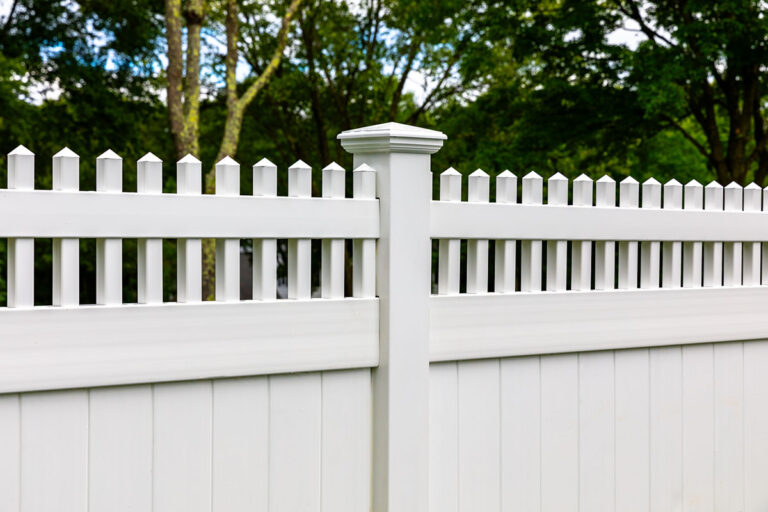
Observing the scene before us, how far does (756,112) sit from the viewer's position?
618 inches

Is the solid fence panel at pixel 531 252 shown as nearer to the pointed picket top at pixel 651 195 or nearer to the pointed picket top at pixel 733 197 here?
the pointed picket top at pixel 651 195

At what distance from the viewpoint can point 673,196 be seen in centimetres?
394

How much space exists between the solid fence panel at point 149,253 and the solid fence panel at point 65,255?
189 mm

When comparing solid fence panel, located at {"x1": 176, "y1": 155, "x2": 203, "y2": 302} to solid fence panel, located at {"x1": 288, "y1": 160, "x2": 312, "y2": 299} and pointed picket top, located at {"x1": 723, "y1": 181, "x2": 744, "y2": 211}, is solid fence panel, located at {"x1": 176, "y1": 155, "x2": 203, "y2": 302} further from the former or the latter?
pointed picket top, located at {"x1": 723, "y1": 181, "x2": 744, "y2": 211}

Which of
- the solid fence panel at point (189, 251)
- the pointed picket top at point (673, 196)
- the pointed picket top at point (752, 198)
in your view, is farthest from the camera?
the pointed picket top at point (752, 198)

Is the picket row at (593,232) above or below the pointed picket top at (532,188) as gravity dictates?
below

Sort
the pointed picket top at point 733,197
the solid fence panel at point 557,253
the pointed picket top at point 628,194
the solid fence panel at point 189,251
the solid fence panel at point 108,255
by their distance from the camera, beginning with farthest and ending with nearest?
the pointed picket top at point 733,197 → the pointed picket top at point 628,194 → the solid fence panel at point 557,253 → the solid fence panel at point 189,251 → the solid fence panel at point 108,255

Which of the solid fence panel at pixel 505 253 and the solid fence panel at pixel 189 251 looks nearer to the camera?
the solid fence panel at pixel 189 251

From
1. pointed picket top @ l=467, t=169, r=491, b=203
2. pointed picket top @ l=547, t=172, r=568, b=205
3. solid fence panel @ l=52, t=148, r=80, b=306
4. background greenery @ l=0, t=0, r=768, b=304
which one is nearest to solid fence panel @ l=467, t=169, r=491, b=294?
pointed picket top @ l=467, t=169, r=491, b=203

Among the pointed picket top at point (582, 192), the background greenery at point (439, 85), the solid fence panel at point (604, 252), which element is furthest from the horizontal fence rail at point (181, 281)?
the background greenery at point (439, 85)

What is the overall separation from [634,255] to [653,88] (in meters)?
10.4

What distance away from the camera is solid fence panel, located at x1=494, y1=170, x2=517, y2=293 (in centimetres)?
342

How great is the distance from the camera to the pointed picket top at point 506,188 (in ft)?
11.3

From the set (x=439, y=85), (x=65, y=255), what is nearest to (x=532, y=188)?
(x=65, y=255)
